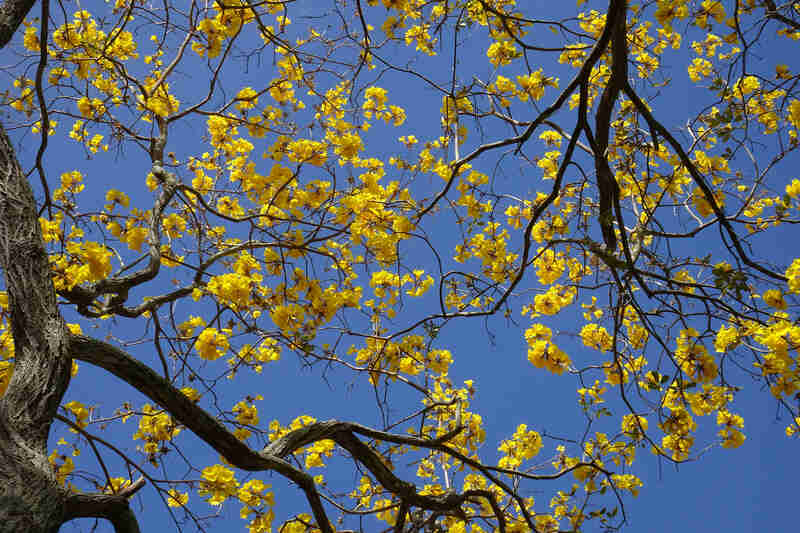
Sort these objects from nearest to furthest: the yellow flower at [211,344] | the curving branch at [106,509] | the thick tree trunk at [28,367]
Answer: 1. the thick tree trunk at [28,367]
2. the curving branch at [106,509]
3. the yellow flower at [211,344]

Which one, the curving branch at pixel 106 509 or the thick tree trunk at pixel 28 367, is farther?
the curving branch at pixel 106 509

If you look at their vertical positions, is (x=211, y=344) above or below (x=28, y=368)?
above

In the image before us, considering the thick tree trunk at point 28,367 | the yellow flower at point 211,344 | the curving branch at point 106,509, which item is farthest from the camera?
the yellow flower at point 211,344

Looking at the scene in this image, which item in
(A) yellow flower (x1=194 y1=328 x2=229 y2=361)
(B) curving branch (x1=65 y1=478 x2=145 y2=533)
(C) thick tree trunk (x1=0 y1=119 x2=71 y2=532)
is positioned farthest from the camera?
(A) yellow flower (x1=194 y1=328 x2=229 y2=361)

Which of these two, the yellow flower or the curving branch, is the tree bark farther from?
the yellow flower

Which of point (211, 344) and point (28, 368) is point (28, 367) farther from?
point (211, 344)

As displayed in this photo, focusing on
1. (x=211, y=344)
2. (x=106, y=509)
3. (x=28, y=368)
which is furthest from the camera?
(x=211, y=344)

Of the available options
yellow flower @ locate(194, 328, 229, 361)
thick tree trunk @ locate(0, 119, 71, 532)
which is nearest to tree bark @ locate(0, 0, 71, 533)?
thick tree trunk @ locate(0, 119, 71, 532)

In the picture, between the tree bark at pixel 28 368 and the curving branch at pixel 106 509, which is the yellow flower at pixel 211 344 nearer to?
the curving branch at pixel 106 509

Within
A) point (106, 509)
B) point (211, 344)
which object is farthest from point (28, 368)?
point (211, 344)

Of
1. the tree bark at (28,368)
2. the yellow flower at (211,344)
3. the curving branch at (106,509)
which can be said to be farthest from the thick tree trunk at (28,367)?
the yellow flower at (211,344)

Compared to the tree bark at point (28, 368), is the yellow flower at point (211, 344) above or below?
above

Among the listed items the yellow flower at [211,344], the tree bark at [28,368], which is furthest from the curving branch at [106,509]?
the yellow flower at [211,344]

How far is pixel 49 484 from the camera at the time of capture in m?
1.50
